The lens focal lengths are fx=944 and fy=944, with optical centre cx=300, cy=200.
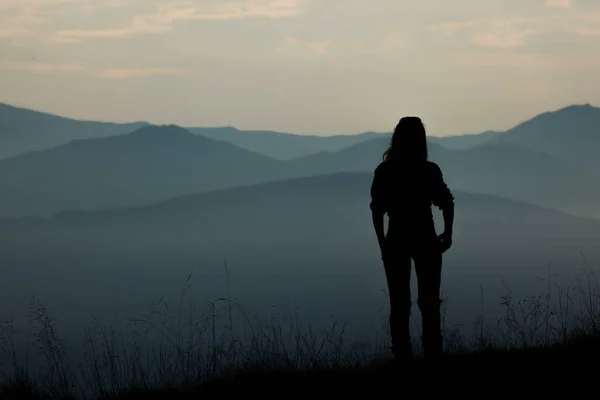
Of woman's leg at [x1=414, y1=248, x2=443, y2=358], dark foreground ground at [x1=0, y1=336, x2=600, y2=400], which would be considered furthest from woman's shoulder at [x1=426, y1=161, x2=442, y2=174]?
dark foreground ground at [x1=0, y1=336, x2=600, y2=400]

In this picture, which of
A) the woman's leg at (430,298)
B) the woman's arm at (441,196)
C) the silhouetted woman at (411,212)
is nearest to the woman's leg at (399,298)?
the silhouetted woman at (411,212)

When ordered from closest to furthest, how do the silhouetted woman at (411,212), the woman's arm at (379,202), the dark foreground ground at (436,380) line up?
1. the dark foreground ground at (436,380)
2. the silhouetted woman at (411,212)
3. the woman's arm at (379,202)

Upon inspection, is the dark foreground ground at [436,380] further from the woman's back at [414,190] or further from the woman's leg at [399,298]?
the woman's back at [414,190]

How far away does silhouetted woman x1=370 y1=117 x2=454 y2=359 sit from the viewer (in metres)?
8.12

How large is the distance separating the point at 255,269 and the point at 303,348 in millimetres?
153867

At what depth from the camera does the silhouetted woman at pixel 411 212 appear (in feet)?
26.7

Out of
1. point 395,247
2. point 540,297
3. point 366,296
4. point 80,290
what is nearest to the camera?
point 395,247

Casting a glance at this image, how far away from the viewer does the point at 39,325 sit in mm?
10297

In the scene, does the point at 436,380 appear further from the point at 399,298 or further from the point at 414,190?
the point at 414,190

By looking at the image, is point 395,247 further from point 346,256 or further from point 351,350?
point 346,256

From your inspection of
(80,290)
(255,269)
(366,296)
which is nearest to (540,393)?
(366,296)

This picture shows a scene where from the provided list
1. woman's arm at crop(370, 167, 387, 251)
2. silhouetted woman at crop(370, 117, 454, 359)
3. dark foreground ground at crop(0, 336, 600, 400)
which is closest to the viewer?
dark foreground ground at crop(0, 336, 600, 400)

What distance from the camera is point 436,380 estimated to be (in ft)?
24.4

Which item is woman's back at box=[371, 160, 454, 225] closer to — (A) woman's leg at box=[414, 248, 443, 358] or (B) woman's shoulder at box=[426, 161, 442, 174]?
(B) woman's shoulder at box=[426, 161, 442, 174]
